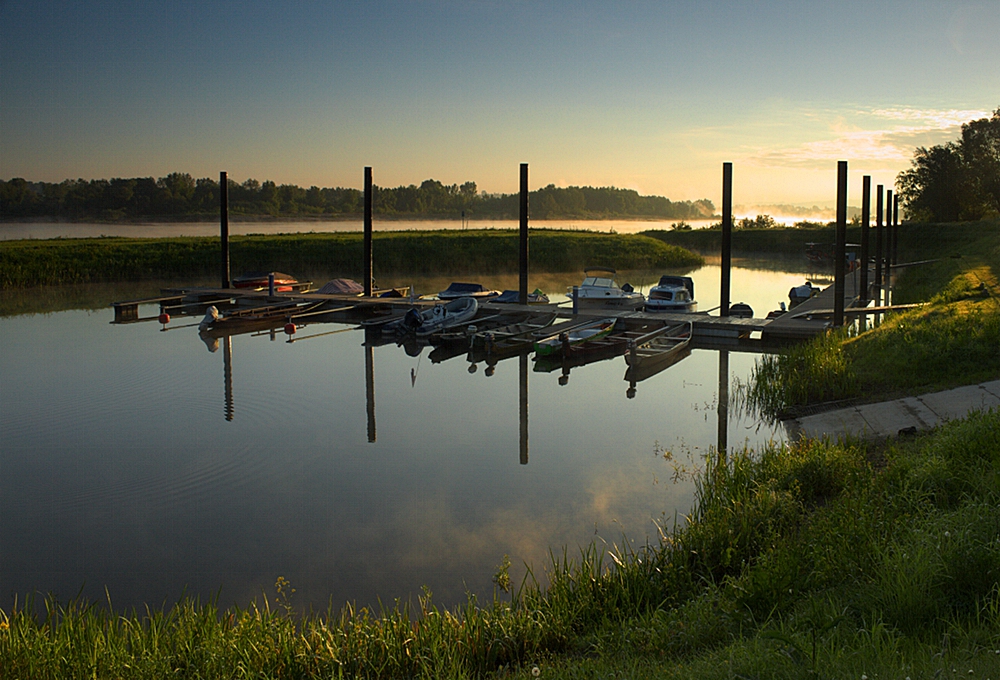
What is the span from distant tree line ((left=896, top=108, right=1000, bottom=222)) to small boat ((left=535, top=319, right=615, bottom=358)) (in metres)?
64.8

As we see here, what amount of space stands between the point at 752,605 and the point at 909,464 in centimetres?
359

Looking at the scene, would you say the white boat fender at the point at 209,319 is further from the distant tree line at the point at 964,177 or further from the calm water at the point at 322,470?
the distant tree line at the point at 964,177

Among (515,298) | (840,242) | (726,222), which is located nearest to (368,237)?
(515,298)

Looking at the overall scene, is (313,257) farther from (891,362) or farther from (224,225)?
(891,362)

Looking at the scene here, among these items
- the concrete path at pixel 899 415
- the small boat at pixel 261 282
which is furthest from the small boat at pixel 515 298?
the concrete path at pixel 899 415

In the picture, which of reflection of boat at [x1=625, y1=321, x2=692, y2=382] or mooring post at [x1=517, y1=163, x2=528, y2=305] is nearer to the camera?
reflection of boat at [x1=625, y1=321, x2=692, y2=382]

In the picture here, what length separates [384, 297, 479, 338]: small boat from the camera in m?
24.6

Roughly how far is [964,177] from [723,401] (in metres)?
70.6

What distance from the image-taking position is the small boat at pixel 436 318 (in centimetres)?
2464

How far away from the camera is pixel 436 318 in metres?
25.2

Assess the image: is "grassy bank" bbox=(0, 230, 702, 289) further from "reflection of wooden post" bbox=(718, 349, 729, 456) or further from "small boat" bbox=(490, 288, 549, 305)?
"reflection of wooden post" bbox=(718, 349, 729, 456)

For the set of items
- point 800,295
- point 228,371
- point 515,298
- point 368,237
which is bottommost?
point 228,371

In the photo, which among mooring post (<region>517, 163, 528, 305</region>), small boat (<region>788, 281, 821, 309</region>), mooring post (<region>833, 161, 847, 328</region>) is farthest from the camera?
small boat (<region>788, 281, 821, 309</region>)

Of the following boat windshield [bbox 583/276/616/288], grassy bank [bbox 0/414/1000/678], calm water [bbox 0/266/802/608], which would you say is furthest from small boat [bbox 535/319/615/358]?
grassy bank [bbox 0/414/1000/678]
